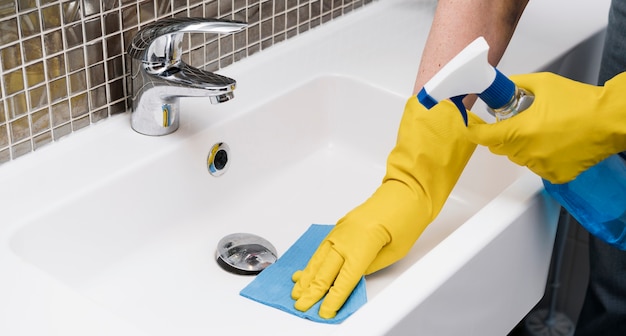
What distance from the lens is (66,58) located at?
1.03 meters

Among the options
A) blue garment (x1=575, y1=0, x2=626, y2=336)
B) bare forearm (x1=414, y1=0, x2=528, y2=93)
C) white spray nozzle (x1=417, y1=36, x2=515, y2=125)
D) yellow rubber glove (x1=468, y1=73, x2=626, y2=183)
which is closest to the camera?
white spray nozzle (x1=417, y1=36, x2=515, y2=125)

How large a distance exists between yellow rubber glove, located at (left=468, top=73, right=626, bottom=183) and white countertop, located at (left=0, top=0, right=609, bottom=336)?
0.34 m

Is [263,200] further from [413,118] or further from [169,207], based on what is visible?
[413,118]

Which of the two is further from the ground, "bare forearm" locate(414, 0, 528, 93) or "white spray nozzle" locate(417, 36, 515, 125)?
"white spray nozzle" locate(417, 36, 515, 125)

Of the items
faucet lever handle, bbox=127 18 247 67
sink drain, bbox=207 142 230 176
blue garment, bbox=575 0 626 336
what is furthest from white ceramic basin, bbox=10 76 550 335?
blue garment, bbox=575 0 626 336

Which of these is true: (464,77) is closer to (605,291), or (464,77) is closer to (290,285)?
(290,285)

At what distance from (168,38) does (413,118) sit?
0.31 meters

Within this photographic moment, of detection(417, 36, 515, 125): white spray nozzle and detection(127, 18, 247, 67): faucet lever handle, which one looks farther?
detection(127, 18, 247, 67): faucet lever handle

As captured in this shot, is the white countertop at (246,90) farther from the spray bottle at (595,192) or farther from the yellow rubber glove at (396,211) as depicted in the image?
the spray bottle at (595,192)

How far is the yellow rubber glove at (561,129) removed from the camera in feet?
2.98

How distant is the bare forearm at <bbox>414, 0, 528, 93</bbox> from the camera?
115 cm

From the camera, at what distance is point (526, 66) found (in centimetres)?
133

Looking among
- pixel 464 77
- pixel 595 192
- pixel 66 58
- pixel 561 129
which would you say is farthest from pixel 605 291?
pixel 66 58

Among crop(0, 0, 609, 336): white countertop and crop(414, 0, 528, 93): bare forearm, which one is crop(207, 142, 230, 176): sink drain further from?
crop(414, 0, 528, 93): bare forearm
